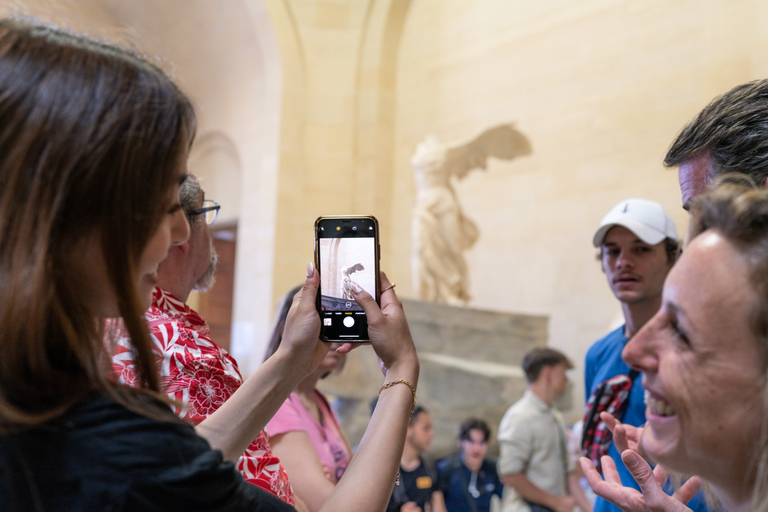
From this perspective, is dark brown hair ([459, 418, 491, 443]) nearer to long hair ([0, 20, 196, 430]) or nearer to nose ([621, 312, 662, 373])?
nose ([621, 312, 662, 373])

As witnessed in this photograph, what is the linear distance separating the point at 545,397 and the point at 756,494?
3.15 m

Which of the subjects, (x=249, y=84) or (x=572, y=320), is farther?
(x=249, y=84)

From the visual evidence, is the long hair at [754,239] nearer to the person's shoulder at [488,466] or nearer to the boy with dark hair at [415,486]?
the boy with dark hair at [415,486]

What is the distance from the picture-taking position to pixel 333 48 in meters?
11.1

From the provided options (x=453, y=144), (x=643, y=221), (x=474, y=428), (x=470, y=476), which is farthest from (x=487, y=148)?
(x=643, y=221)

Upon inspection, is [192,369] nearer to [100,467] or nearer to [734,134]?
[100,467]

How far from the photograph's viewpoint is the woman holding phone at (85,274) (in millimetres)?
722

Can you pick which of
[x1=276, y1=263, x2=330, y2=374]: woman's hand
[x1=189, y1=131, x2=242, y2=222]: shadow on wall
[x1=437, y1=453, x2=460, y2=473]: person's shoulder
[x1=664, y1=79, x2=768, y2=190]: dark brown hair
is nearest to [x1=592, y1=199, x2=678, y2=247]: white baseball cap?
[x1=664, y1=79, x2=768, y2=190]: dark brown hair

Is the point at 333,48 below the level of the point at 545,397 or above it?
above

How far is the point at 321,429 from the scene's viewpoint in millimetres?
2213

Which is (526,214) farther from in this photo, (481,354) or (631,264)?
(631,264)

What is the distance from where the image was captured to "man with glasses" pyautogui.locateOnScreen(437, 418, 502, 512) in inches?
138

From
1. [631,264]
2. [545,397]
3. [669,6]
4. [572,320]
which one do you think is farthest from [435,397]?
[669,6]

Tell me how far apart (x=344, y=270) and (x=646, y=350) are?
0.64 meters
